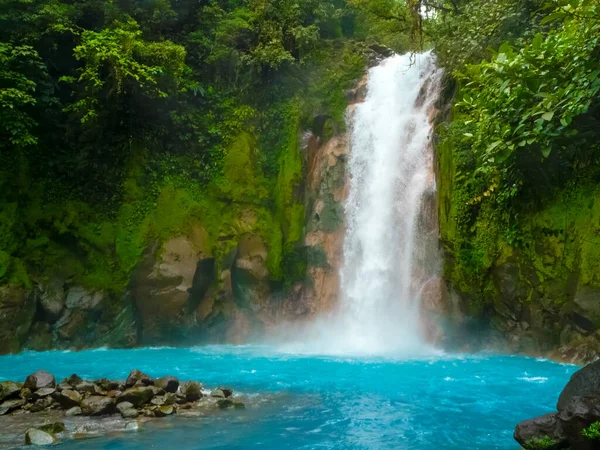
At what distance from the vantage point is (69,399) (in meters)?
8.62

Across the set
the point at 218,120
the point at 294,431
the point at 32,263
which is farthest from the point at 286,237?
the point at 294,431

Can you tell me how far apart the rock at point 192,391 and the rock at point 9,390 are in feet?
8.45

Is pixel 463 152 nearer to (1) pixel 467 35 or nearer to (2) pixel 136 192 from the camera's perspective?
(1) pixel 467 35

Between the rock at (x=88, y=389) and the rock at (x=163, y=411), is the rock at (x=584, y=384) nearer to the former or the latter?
the rock at (x=163, y=411)

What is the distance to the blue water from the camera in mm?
7164

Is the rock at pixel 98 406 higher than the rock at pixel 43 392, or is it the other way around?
the rock at pixel 43 392

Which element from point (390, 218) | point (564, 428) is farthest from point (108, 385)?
point (390, 218)

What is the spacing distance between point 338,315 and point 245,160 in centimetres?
555

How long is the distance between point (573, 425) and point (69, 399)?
6.89 m

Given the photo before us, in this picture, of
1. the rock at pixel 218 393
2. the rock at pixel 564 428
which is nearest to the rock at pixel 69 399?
the rock at pixel 218 393

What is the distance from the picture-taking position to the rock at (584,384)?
20.8ft

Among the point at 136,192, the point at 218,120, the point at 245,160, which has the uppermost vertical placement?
the point at 218,120

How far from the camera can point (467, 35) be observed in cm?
1461

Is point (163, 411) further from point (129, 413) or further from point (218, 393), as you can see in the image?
point (218, 393)
